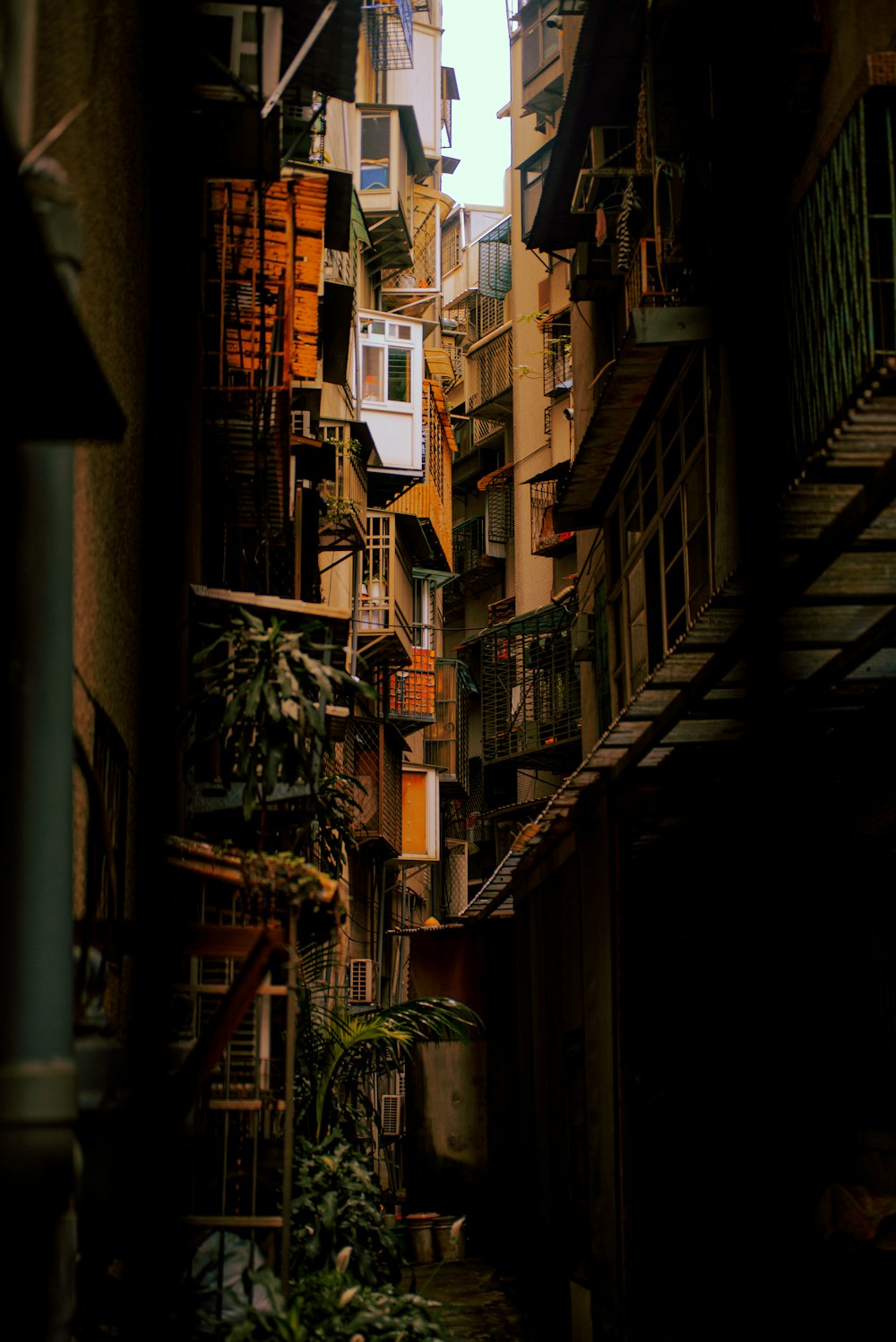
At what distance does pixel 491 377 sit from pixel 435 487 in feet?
35.6

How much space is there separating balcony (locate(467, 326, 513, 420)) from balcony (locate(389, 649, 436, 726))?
464 inches

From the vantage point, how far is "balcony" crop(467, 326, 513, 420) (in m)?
40.3

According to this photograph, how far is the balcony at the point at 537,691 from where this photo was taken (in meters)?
26.9

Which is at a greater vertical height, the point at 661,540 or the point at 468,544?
the point at 468,544

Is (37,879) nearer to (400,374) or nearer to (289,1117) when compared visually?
(289,1117)

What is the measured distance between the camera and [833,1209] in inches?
378

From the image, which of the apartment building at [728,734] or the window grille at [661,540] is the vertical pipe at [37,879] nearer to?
the apartment building at [728,734]

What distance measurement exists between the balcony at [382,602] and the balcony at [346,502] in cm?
104

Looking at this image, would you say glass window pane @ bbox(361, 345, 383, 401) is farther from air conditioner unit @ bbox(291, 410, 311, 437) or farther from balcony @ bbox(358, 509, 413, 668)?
air conditioner unit @ bbox(291, 410, 311, 437)

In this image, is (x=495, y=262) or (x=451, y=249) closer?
(x=495, y=262)

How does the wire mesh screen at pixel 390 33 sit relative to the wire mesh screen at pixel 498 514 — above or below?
above

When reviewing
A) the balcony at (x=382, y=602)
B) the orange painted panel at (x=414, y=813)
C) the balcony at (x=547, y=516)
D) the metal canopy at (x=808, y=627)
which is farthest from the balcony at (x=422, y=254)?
the metal canopy at (x=808, y=627)

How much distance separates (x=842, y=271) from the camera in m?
8.43

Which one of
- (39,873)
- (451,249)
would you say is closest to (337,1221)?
(39,873)
